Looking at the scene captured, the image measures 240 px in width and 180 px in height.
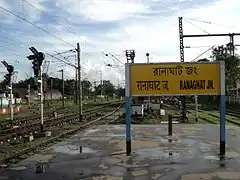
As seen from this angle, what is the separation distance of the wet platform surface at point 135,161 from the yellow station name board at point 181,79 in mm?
2255

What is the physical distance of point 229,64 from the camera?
78.9 meters

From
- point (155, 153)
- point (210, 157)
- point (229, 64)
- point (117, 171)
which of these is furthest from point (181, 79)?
point (229, 64)

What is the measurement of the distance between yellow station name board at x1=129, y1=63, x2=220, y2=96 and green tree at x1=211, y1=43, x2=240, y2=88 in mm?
55881

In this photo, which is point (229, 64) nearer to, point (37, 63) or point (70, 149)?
point (37, 63)

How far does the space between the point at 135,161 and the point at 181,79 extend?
3.63 metres

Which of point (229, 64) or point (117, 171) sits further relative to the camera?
point (229, 64)

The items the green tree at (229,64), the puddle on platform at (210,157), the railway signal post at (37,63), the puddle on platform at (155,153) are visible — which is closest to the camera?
the puddle on platform at (210,157)

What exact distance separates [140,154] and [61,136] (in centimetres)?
737

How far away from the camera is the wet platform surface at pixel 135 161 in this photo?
10570 millimetres

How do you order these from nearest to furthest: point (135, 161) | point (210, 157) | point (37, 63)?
point (135, 161)
point (210, 157)
point (37, 63)

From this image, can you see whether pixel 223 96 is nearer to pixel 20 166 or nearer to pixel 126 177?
pixel 126 177

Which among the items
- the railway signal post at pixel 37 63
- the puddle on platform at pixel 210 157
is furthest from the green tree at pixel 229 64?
the puddle on platform at pixel 210 157

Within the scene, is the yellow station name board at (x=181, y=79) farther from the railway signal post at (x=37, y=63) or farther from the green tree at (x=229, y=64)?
the green tree at (x=229, y=64)

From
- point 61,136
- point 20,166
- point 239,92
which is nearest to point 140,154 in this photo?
point 20,166
